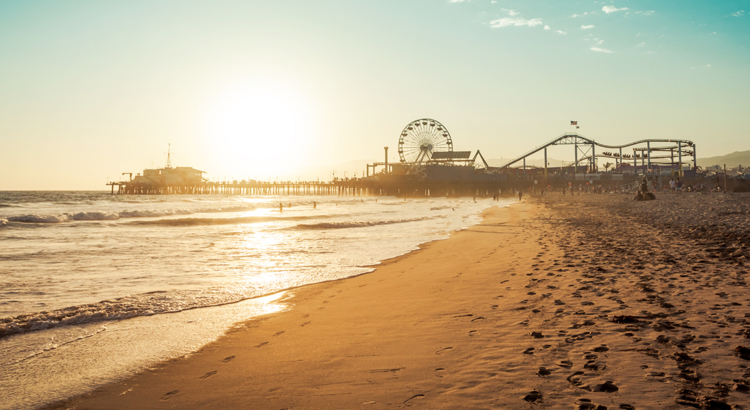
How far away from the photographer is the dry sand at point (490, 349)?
2.86m

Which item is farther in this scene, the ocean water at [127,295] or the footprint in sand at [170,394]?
the ocean water at [127,295]

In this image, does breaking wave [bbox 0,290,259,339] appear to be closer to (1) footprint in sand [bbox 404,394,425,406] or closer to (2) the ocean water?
(2) the ocean water

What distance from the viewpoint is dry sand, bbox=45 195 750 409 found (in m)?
2.86

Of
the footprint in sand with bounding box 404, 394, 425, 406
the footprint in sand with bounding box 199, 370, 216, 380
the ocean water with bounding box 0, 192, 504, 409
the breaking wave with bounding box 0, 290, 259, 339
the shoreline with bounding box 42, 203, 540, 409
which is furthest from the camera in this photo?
the breaking wave with bounding box 0, 290, 259, 339

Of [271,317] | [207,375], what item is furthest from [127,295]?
[207,375]

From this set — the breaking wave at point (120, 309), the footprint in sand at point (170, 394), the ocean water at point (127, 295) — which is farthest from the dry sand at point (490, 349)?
the breaking wave at point (120, 309)

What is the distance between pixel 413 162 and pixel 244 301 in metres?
87.8

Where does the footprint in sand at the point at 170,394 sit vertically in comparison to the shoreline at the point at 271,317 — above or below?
above

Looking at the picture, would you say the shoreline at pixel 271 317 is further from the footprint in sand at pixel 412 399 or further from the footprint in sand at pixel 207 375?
the footprint in sand at pixel 412 399

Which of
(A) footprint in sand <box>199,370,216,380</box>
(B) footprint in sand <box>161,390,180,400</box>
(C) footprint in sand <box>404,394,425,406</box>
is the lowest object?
(A) footprint in sand <box>199,370,216,380</box>

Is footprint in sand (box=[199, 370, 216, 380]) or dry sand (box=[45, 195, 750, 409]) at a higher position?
dry sand (box=[45, 195, 750, 409])

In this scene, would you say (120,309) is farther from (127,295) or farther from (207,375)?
(207,375)

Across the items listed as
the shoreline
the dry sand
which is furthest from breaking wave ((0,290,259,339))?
the dry sand

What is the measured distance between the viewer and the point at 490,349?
3744 mm
